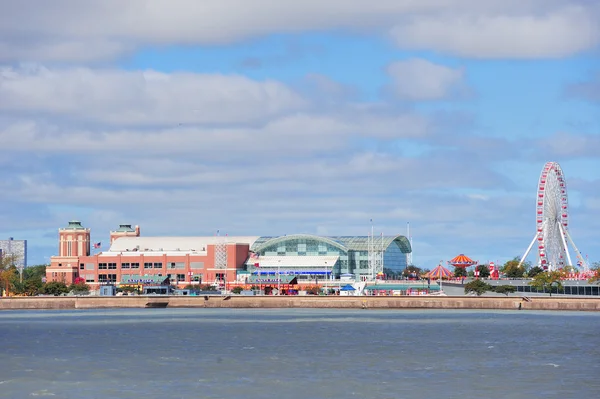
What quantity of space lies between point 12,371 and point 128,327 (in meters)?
63.7

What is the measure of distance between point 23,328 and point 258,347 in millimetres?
54340

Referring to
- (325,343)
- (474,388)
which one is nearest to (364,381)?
(474,388)

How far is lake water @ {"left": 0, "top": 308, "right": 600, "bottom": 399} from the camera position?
6694 centimetres

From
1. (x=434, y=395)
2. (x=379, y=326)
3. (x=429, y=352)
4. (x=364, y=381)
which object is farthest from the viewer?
A: (x=379, y=326)

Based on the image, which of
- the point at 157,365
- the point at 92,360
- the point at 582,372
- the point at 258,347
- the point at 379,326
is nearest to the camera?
the point at 582,372

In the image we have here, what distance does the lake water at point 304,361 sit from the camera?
66.9 metres

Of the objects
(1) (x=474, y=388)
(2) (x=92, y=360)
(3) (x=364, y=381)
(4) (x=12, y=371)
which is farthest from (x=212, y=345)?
(1) (x=474, y=388)

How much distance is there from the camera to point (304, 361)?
86.9m

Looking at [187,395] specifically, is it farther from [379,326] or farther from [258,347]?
[379,326]

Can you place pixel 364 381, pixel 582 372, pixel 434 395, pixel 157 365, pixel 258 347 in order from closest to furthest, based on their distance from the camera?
pixel 434 395 < pixel 364 381 < pixel 582 372 < pixel 157 365 < pixel 258 347

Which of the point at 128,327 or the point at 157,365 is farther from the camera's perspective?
the point at 128,327

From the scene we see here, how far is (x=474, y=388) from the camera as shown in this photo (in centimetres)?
6712

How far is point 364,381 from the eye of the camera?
235 feet

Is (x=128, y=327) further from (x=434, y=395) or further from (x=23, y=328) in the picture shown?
(x=434, y=395)
